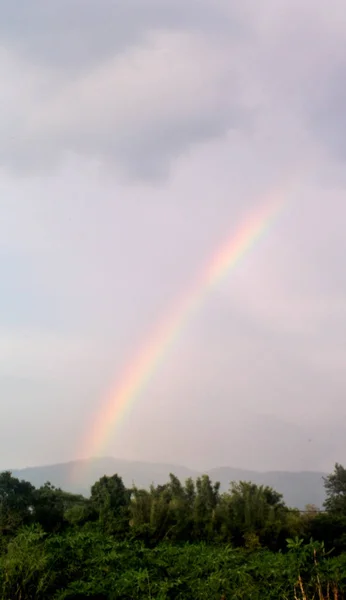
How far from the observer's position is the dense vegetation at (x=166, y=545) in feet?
22.4

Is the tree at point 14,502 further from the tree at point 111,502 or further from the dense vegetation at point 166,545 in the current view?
the tree at point 111,502

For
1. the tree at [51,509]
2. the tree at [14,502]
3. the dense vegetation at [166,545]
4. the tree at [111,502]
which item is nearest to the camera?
the dense vegetation at [166,545]

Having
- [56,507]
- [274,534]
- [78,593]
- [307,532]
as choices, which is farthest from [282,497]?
[78,593]

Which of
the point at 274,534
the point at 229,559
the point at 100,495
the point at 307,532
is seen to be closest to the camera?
the point at 229,559

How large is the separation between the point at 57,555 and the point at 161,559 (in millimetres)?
1435

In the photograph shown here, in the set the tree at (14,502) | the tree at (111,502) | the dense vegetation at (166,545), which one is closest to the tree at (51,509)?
the dense vegetation at (166,545)

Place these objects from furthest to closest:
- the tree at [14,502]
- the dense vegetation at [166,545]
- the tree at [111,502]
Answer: the tree at [111,502] < the tree at [14,502] < the dense vegetation at [166,545]

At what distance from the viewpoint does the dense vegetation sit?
22.4 ft

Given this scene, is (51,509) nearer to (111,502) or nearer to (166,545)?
(111,502)

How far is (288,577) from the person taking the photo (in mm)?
6789

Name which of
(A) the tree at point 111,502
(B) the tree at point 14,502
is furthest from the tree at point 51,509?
(A) the tree at point 111,502

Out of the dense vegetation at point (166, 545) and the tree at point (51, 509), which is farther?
the tree at point (51, 509)

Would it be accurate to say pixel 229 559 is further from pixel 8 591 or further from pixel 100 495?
pixel 100 495

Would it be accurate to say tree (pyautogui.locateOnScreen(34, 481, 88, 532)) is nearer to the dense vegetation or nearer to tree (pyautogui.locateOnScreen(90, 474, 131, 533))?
the dense vegetation
